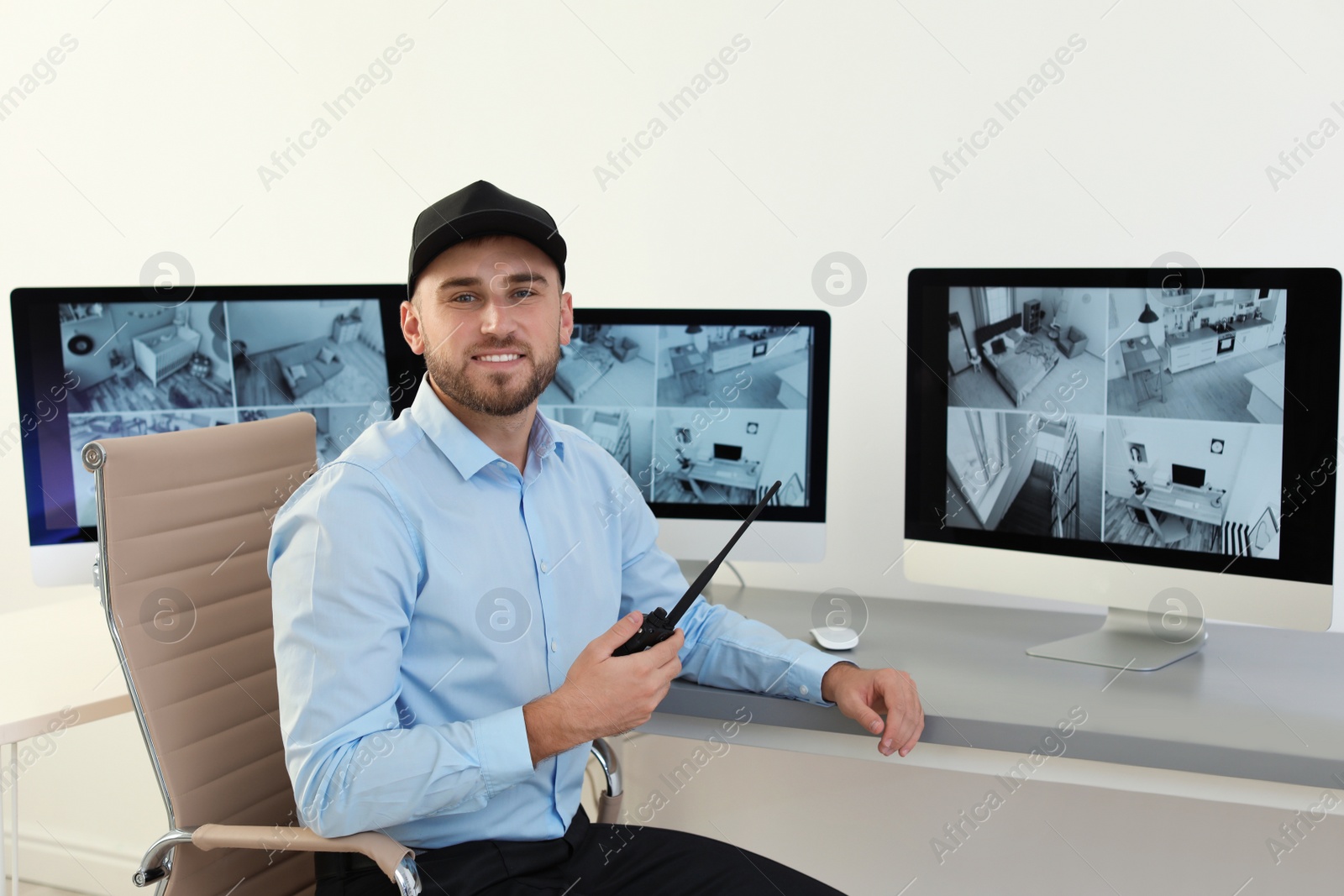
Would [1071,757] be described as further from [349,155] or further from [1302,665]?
[349,155]

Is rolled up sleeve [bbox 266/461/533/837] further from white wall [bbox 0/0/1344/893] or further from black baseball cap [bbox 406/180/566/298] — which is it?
white wall [bbox 0/0/1344/893]

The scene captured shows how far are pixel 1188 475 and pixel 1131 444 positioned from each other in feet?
0.32

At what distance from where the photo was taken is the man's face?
1449 millimetres

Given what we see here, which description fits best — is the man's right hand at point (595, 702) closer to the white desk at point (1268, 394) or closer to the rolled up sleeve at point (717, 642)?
the rolled up sleeve at point (717, 642)

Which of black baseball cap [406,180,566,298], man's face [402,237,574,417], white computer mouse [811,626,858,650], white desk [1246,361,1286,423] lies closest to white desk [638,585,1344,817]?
white computer mouse [811,626,858,650]

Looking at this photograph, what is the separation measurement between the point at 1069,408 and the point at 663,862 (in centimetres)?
97

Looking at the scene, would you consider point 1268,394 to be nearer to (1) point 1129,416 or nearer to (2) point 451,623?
(1) point 1129,416

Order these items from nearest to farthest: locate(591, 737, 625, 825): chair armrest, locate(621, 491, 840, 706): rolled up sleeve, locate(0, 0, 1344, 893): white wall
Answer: locate(621, 491, 840, 706): rolled up sleeve
locate(591, 737, 625, 825): chair armrest
locate(0, 0, 1344, 893): white wall

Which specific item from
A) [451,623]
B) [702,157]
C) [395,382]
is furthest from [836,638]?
[702,157]

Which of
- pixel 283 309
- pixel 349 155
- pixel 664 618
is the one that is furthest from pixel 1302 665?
pixel 349 155

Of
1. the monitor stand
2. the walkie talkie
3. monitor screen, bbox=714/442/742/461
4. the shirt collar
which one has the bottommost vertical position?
the monitor stand

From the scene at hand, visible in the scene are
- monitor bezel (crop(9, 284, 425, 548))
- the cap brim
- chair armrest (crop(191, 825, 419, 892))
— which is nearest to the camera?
chair armrest (crop(191, 825, 419, 892))

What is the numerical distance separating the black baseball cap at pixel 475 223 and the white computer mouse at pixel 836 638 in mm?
799

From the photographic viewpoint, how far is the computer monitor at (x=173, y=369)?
1.88 meters
